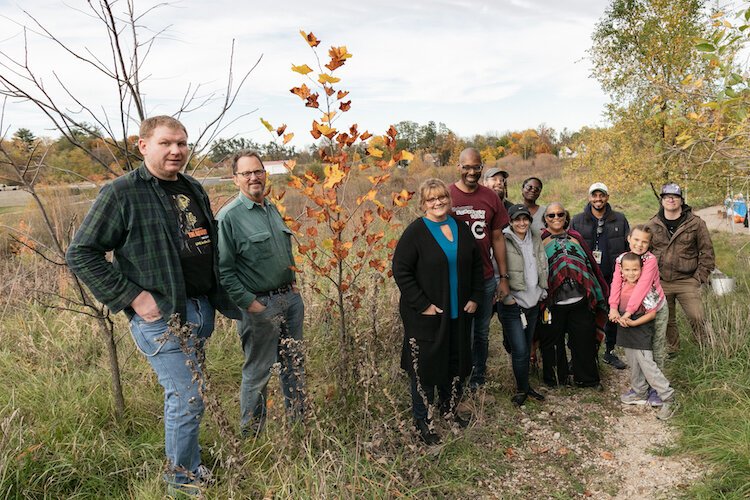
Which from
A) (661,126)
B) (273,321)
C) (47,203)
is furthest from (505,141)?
(273,321)

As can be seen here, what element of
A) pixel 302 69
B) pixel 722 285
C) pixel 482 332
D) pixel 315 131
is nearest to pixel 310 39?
pixel 302 69

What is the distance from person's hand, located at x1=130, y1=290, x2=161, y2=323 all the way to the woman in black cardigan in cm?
150

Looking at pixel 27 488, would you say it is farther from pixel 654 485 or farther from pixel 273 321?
pixel 654 485

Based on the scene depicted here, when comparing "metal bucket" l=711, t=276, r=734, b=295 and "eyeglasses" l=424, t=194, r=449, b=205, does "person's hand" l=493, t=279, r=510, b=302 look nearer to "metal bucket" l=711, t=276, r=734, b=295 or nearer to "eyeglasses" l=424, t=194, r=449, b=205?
"eyeglasses" l=424, t=194, r=449, b=205

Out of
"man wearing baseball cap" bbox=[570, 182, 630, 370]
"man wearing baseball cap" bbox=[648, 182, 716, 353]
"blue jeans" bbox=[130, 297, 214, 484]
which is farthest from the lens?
"man wearing baseball cap" bbox=[570, 182, 630, 370]

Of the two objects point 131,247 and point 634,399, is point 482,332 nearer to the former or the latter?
point 634,399

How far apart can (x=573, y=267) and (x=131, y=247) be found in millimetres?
3297

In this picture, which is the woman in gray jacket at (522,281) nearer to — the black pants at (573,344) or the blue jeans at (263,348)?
the black pants at (573,344)

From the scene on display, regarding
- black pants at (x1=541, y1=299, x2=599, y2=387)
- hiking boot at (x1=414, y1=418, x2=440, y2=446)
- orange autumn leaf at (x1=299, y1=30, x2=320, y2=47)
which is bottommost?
hiking boot at (x1=414, y1=418, x2=440, y2=446)

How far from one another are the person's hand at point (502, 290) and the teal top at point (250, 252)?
66.8 inches

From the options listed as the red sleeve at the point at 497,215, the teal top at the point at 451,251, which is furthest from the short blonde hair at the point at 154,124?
the red sleeve at the point at 497,215

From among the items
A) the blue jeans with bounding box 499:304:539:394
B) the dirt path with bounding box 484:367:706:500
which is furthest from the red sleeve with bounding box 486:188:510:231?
the dirt path with bounding box 484:367:706:500

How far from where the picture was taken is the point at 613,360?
4.64 m

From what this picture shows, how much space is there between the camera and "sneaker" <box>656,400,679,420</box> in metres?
3.59
